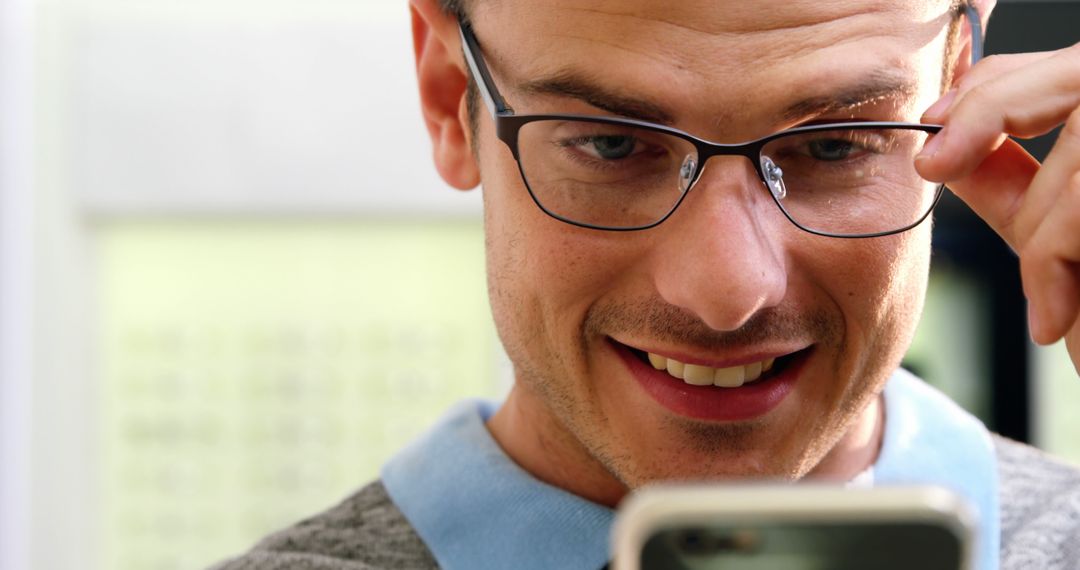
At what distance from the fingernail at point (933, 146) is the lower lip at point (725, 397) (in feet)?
0.68

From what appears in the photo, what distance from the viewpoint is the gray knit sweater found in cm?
125

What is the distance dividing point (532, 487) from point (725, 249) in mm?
355

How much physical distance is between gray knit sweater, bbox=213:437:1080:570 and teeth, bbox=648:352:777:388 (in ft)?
0.83

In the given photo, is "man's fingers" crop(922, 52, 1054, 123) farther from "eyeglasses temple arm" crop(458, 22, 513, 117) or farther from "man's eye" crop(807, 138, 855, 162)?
"eyeglasses temple arm" crop(458, 22, 513, 117)

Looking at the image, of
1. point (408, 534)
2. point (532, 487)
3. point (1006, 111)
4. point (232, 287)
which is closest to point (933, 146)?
point (1006, 111)

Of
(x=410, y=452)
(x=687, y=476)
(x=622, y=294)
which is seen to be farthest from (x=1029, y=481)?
(x=410, y=452)

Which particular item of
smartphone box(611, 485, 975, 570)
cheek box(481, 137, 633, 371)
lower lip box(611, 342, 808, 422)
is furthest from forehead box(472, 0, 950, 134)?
smartphone box(611, 485, 975, 570)

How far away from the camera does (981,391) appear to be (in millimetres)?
3193

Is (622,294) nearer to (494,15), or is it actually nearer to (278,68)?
(494,15)

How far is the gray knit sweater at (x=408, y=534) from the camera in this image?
49.4 inches

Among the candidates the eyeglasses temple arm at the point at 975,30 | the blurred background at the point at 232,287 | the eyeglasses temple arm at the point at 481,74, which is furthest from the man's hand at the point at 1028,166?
the blurred background at the point at 232,287

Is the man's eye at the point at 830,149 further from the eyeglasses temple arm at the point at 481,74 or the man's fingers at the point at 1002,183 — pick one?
the eyeglasses temple arm at the point at 481,74

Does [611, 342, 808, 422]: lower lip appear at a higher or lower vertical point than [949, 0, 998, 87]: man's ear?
lower

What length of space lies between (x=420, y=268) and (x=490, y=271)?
2.04 m
